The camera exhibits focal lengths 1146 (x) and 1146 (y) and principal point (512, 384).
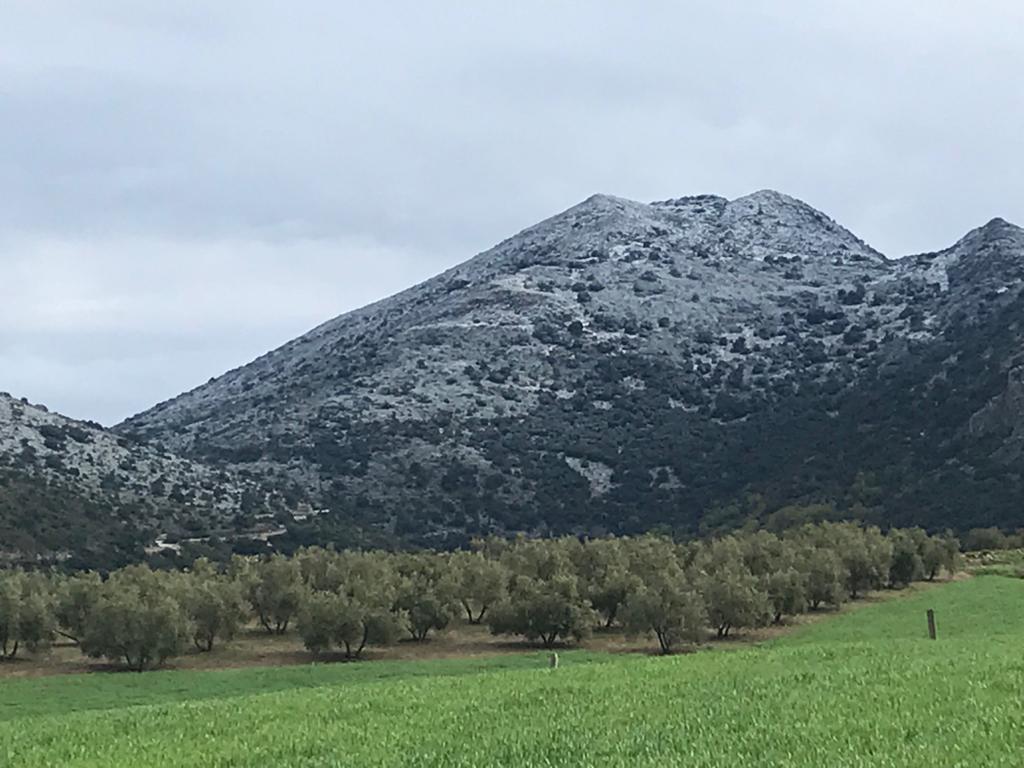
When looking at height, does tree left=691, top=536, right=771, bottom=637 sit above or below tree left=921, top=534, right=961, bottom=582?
below

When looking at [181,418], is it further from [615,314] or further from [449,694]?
[449,694]

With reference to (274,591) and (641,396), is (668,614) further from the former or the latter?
(641,396)

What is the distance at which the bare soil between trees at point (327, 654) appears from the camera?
4000 centimetres

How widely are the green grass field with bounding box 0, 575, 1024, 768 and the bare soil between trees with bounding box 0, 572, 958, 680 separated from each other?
16.9m

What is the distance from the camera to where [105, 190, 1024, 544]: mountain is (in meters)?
91.4

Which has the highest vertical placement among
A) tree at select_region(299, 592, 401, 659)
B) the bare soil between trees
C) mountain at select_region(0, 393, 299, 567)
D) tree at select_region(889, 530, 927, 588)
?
mountain at select_region(0, 393, 299, 567)

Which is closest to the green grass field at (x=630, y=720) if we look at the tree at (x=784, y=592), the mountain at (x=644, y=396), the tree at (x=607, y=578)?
the tree at (x=784, y=592)

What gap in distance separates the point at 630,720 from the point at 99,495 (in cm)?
6330

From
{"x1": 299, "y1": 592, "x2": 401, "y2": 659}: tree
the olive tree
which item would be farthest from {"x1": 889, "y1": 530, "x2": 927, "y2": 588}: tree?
{"x1": 299, "y1": 592, "x2": 401, "y2": 659}: tree

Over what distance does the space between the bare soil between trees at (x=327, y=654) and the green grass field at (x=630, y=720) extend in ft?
55.5

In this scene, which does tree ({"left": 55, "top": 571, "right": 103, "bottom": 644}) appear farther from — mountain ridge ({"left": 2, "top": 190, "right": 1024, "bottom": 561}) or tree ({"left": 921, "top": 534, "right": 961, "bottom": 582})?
tree ({"left": 921, "top": 534, "right": 961, "bottom": 582})

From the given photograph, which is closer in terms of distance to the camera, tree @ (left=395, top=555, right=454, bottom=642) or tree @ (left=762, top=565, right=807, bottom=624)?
tree @ (left=395, top=555, right=454, bottom=642)

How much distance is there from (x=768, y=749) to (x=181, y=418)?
113163 millimetres

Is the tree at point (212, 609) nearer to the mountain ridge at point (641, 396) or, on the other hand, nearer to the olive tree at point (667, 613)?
the olive tree at point (667, 613)
